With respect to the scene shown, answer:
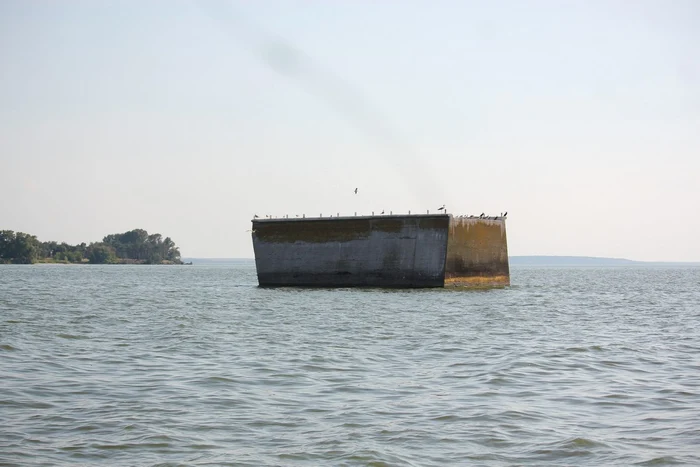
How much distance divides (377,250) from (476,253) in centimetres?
536

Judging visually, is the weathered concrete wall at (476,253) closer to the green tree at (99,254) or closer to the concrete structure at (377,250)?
the concrete structure at (377,250)

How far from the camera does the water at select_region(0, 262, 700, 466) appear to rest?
7.91 meters

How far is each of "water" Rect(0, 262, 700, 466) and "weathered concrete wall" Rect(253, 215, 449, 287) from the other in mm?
13819

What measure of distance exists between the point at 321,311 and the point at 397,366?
12079 mm

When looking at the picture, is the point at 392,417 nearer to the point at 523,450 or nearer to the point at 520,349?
the point at 523,450

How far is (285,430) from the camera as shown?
340 inches

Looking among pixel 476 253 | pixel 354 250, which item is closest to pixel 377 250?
pixel 354 250

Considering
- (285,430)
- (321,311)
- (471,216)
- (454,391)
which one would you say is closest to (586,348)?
(454,391)

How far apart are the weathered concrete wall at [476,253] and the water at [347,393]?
579 inches

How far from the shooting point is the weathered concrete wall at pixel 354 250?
34.8 metres

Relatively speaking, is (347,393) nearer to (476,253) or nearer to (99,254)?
(476,253)

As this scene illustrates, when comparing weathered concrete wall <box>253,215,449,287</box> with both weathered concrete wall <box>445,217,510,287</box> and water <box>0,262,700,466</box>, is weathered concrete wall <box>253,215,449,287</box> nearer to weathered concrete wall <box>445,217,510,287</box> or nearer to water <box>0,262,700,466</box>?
weathered concrete wall <box>445,217,510,287</box>

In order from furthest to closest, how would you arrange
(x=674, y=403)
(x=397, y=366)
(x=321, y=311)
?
(x=321, y=311), (x=397, y=366), (x=674, y=403)

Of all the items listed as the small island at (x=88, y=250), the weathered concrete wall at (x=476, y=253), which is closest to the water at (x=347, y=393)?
the weathered concrete wall at (x=476, y=253)
